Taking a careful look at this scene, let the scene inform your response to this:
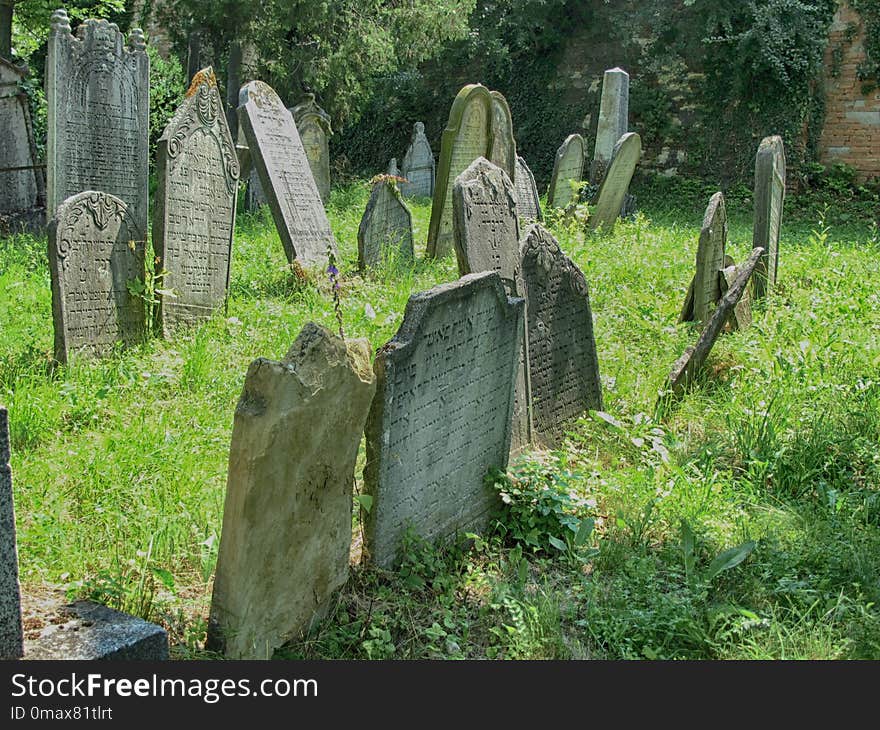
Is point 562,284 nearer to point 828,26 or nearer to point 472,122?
point 472,122

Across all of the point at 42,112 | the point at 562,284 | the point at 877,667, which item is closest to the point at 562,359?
the point at 562,284

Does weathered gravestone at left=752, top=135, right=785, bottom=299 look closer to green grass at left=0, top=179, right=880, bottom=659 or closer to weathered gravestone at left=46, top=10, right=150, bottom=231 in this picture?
green grass at left=0, top=179, right=880, bottom=659

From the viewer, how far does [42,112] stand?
47.2 feet

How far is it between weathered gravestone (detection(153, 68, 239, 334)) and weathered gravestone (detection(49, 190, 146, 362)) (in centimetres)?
42

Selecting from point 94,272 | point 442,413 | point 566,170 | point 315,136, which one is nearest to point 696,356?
point 442,413

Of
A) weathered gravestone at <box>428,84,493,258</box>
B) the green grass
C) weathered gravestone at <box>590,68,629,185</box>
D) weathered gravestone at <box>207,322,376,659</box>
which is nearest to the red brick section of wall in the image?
weathered gravestone at <box>590,68,629,185</box>

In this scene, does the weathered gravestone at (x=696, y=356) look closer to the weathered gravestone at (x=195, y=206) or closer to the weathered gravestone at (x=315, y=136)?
the weathered gravestone at (x=195, y=206)

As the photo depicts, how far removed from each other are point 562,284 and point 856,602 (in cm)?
233

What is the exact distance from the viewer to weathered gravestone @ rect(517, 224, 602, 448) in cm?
500

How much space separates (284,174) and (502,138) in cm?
265

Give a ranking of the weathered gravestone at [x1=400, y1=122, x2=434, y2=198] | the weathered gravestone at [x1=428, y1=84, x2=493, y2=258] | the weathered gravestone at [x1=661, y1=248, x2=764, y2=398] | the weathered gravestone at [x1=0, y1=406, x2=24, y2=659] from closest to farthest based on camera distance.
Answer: the weathered gravestone at [x1=0, y1=406, x2=24, y2=659] → the weathered gravestone at [x1=661, y1=248, x2=764, y2=398] → the weathered gravestone at [x1=428, y1=84, x2=493, y2=258] → the weathered gravestone at [x1=400, y1=122, x2=434, y2=198]

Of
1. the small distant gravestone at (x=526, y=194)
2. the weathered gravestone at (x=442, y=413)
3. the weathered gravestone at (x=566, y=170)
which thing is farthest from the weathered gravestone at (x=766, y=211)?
the weathered gravestone at (x=566, y=170)

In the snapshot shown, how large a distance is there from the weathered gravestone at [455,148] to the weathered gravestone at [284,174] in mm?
1159

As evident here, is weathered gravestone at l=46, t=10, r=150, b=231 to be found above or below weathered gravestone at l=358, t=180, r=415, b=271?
above
